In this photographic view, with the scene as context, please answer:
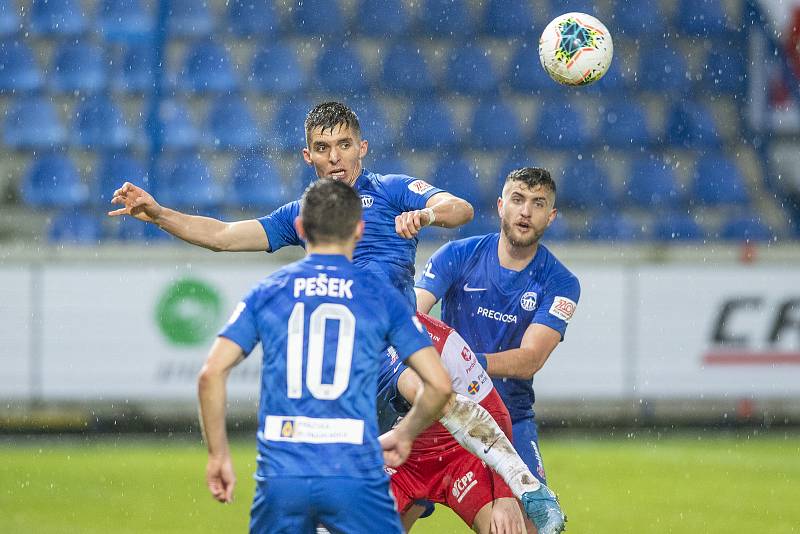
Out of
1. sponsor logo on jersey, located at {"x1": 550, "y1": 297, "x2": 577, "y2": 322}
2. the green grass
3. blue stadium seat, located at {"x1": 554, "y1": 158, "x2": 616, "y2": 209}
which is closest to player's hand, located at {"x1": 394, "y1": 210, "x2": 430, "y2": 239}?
sponsor logo on jersey, located at {"x1": 550, "y1": 297, "x2": 577, "y2": 322}

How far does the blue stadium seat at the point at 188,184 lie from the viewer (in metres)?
13.7

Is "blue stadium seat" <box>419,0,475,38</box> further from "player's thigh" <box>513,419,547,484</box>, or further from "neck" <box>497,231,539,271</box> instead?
"player's thigh" <box>513,419,547,484</box>

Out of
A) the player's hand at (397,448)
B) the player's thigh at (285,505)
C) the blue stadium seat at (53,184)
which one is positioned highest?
the blue stadium seat at (53,184)

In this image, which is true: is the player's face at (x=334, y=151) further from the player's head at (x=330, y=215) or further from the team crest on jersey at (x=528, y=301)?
the player's head at (x=330, y=215)

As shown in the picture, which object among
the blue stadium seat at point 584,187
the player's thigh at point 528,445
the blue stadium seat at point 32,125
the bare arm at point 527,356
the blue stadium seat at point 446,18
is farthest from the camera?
the blue stadium seat at point 446,18

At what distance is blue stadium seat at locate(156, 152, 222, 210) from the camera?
1372 cm

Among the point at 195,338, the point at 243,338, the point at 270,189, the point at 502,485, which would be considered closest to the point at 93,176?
the point at 270,189

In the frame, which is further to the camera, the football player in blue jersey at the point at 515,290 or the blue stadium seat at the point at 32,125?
the blue stadium seat at the point at 32,125

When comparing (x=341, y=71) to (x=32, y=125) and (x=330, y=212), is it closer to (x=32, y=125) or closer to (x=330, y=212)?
(x=32, y=125)

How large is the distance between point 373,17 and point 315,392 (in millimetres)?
11350

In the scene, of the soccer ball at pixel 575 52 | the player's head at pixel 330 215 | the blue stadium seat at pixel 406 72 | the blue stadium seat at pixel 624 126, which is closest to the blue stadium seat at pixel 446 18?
the blue stadium seat at pixel 406 72

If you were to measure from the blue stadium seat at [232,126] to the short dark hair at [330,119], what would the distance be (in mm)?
8543

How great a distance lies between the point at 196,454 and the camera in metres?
11.2

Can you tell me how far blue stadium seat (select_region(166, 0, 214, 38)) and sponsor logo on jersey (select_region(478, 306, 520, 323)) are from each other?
9.33 meters
